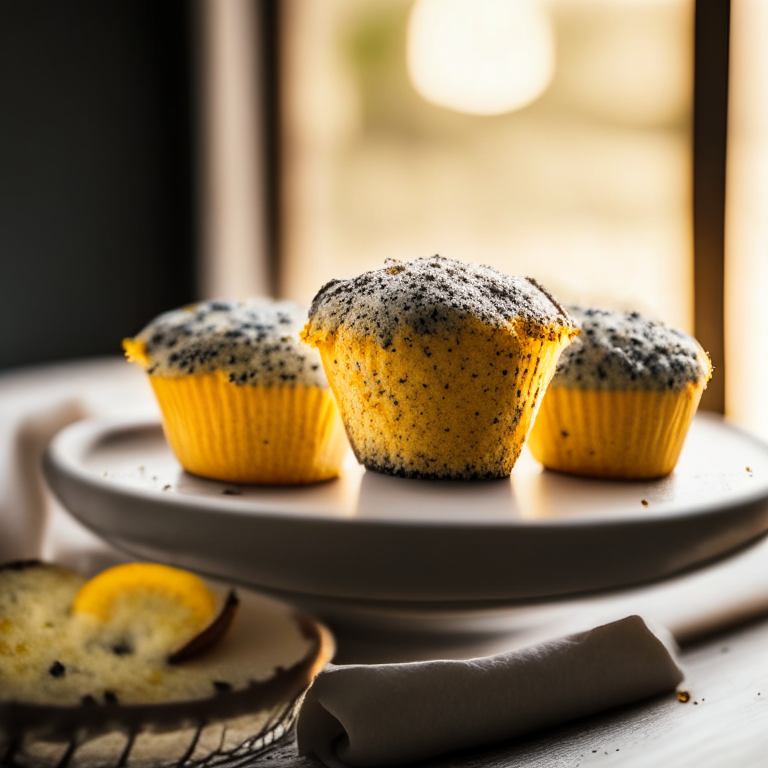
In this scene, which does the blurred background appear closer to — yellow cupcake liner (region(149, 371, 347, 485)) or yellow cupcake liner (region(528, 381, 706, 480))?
yellow cupcake liner (region(528, 381, 706, 480))

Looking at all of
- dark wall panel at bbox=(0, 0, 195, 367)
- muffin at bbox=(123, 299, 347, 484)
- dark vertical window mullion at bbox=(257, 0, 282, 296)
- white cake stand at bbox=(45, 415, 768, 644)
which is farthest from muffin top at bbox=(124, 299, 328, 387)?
dark vertical window mullion at bbox=(257, 0, 282, 296)

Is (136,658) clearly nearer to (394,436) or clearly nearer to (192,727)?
(192,727)

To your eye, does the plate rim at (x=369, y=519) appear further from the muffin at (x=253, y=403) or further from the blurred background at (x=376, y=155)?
the blurred background at (x=376, y=155)

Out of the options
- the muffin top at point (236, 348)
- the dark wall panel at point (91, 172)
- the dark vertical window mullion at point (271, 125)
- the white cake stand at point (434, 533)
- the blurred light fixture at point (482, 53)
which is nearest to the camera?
the white cake stand at point (434, 533)

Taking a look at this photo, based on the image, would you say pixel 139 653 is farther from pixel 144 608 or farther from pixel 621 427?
pixel 621 427

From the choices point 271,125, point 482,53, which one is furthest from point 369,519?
point 271,125

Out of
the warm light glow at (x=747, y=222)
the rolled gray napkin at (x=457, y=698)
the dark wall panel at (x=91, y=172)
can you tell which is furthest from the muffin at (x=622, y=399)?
the dark wall panel at (x=91, y=172)
